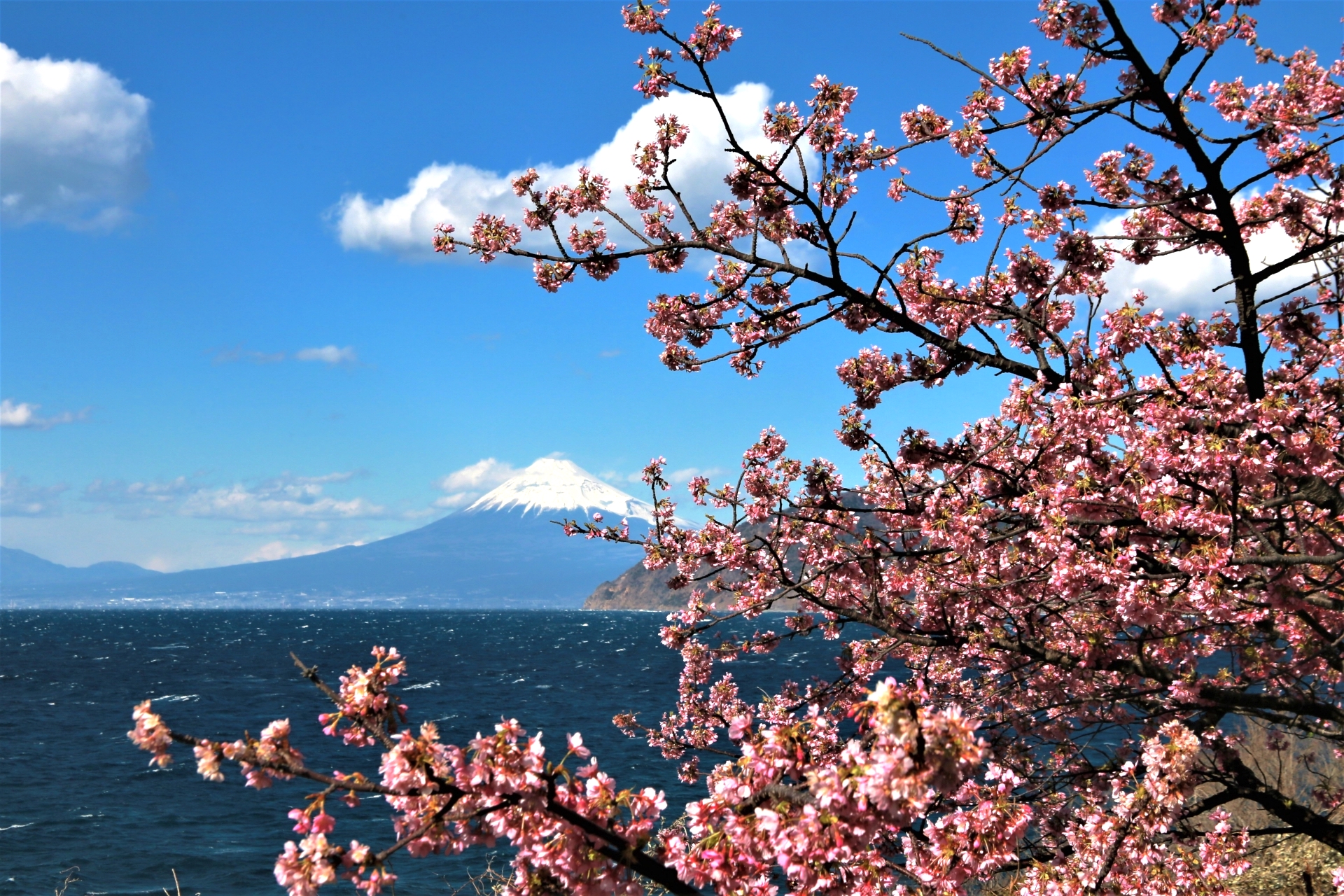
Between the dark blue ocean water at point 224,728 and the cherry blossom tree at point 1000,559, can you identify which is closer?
the cherry blossom tree at point 1000,559

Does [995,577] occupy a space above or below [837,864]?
above

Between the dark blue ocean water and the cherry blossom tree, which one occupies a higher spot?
the cherry blossom tree

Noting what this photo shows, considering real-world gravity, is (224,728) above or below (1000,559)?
below

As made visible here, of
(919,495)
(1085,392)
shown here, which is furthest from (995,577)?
(1085,392)

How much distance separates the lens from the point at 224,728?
41.9m

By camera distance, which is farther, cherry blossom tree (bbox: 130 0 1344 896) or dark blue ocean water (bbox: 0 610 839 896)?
dark blue ocean water (bbox: 0 610 839 896)

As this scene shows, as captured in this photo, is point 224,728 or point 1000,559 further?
point 224,728

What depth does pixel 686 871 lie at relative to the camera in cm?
308

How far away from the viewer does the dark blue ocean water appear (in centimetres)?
2291

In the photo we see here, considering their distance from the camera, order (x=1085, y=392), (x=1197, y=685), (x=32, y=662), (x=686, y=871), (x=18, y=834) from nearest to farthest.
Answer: (x=686, y=871), (x=1197, y=685), (x=1085, y=392), (x=18, y=834), (x=32, y=662)

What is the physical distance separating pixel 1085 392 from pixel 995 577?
165 centimetres

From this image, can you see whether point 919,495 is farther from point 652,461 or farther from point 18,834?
point 18,834

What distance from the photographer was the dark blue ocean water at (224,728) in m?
22.9

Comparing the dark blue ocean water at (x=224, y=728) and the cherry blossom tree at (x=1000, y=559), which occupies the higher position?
the cherry blossom tree at (x=1000, y=559)
